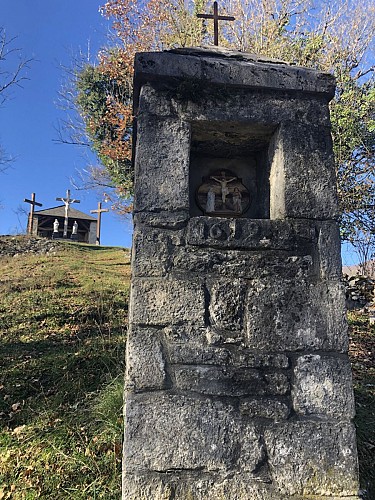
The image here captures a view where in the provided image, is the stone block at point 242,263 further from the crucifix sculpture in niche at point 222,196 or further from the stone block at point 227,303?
the crucifix sculpture in niche at point 222,196

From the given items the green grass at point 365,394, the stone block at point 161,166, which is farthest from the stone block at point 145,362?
the green grass at point 365,394

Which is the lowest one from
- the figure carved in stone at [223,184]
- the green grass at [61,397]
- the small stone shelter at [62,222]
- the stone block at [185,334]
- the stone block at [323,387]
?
the green grass at [61,397]

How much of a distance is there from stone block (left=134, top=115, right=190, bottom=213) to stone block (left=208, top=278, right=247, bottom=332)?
45 cm

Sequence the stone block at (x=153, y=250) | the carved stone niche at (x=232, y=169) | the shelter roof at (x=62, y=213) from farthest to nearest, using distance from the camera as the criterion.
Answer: the shelter roof at (x=62, y=213) < the carved stone niche at (x=232, y=169) < the stone block at (x=153, y=250)

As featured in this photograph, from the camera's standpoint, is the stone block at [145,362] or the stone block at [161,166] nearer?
the stone block at [145,362]

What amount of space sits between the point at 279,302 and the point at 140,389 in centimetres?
81

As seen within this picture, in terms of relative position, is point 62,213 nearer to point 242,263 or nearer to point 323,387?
point 242,263

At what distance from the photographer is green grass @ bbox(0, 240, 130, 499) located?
8.58 ft

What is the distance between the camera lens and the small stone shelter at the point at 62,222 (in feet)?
78.4

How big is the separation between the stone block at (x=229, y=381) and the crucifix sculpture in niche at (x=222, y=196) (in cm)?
93

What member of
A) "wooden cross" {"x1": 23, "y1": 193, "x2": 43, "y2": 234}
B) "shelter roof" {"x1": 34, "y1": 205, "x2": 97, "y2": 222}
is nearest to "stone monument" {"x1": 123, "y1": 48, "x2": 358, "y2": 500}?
"wooden cross" {"x1": 23, "y1": 193, "x2": 43, "y2": 234}

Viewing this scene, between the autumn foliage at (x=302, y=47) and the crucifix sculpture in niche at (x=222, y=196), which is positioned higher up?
the autumn foliage at (x=302, y=47)

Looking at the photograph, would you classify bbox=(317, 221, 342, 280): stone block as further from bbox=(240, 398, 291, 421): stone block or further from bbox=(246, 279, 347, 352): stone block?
bbox=(240, 398, 291, 421): stone block

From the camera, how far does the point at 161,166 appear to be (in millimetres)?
2096
